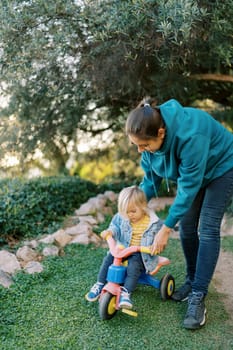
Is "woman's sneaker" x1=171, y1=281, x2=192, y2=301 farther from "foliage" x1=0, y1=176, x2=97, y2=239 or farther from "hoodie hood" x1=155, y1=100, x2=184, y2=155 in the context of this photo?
"foliage" x1=0, y1=176, x2=97, y2=239

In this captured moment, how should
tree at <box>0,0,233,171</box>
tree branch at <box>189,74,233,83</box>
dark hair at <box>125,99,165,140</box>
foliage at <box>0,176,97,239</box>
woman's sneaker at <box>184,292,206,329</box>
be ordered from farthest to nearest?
tree branch at <box>189,74,233,83</box>
foliage at <box>0,176,97,239</box>
tree at <box>0,0,233,171</box>
woman's sneaker at <box>184,292,206,329</box>
dark hair at <box>125,99,165,140</box>

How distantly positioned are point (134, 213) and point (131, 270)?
0.35 meters

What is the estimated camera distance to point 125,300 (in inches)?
108

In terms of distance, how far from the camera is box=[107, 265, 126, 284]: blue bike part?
285 centimetres

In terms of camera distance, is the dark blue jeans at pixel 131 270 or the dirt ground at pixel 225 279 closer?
the dark blue jeans at pixel 131 270

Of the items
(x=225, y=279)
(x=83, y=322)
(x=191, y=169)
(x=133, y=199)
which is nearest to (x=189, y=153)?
(x=191, y=169)

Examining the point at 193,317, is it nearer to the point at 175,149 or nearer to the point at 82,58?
the point at 175,149

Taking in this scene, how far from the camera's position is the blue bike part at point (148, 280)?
3106 mm

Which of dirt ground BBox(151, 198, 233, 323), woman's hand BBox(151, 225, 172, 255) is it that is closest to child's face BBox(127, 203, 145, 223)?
woman's hand BBox(151, 225, 172, 255)

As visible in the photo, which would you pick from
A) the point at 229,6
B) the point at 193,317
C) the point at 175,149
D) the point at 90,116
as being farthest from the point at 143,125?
the point at 90,116

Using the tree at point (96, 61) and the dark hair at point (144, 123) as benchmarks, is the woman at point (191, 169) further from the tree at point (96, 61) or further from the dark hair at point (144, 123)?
the tree at point (96, 61)

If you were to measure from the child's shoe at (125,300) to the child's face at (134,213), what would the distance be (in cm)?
45

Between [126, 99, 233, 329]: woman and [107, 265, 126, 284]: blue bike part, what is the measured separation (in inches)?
10.8

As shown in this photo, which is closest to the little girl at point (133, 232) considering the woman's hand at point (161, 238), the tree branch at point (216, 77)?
the woman's hand at point (161, 238)
